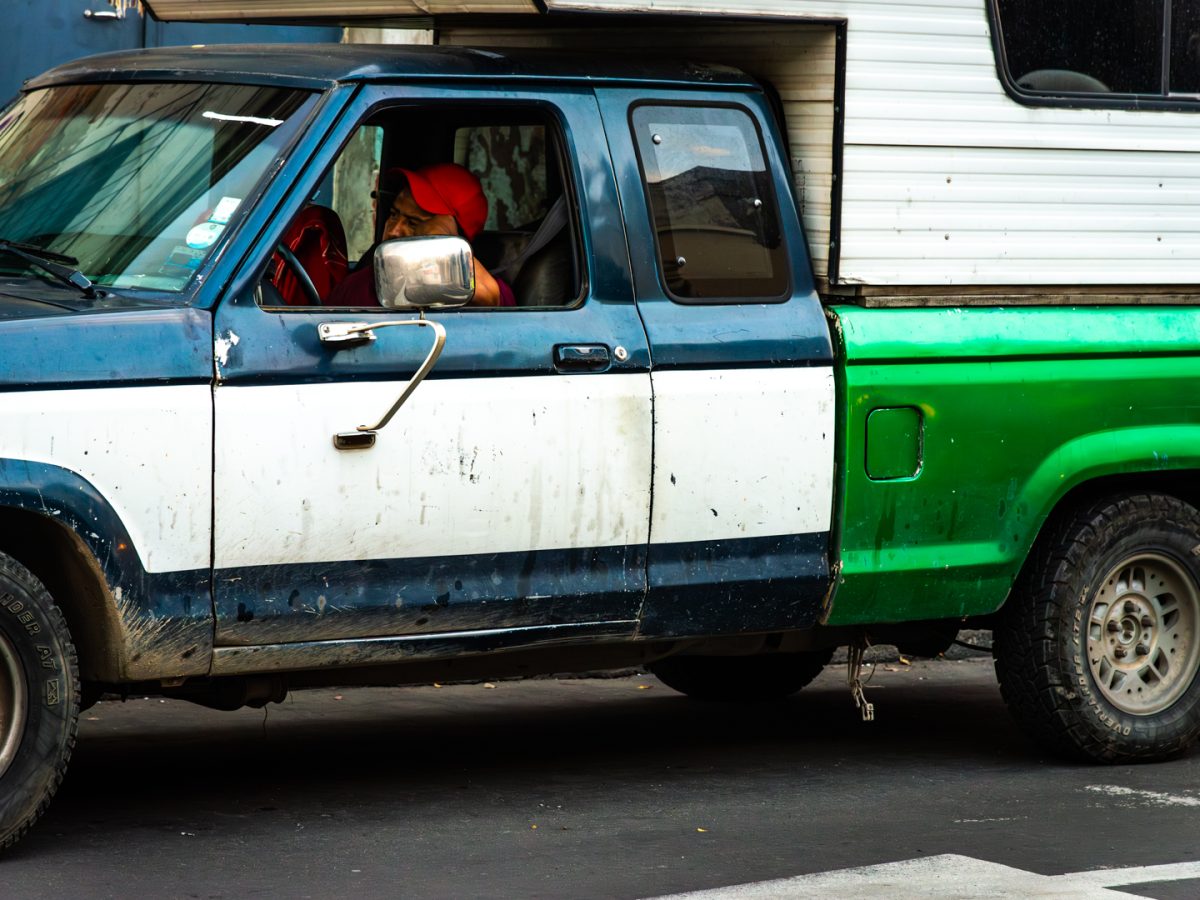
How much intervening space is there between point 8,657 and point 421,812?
140cm

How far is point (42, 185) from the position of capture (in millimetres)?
5621

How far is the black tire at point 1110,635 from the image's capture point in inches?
257

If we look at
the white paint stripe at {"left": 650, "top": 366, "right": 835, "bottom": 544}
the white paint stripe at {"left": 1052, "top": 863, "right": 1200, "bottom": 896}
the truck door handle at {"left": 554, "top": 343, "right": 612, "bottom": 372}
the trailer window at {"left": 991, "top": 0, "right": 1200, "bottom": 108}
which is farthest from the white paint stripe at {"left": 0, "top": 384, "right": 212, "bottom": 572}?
the trailer window at {"left": 991, "top": 0, "right": 1200, "bottom": 108}

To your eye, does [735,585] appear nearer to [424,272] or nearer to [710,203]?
[710,203]

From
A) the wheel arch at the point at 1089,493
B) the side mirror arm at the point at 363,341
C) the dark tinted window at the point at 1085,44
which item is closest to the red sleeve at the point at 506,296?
the side mirror arm at the point at 363,341

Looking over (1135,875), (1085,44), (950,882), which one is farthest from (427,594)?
(1085,44)

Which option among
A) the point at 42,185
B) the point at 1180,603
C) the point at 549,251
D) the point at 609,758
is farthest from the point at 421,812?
the point at 1180,603

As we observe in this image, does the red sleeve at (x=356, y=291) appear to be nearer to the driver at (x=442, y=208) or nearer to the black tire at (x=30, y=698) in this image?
the driver at (x=442, y=208)

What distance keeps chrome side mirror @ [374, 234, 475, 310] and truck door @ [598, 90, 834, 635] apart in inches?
26.2

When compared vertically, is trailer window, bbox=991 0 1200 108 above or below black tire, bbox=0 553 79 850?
above

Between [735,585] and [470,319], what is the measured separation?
109 centimetres

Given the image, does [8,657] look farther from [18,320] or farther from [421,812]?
[421,812]

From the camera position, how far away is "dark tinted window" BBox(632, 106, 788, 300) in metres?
5.89

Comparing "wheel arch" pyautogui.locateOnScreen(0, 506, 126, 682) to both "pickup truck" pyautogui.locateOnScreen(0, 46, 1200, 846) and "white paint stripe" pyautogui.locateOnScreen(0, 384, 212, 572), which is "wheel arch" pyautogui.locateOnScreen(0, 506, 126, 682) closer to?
"pickup truck" pyautogui.locateOnScreen(0, 46, 1200, 846)
